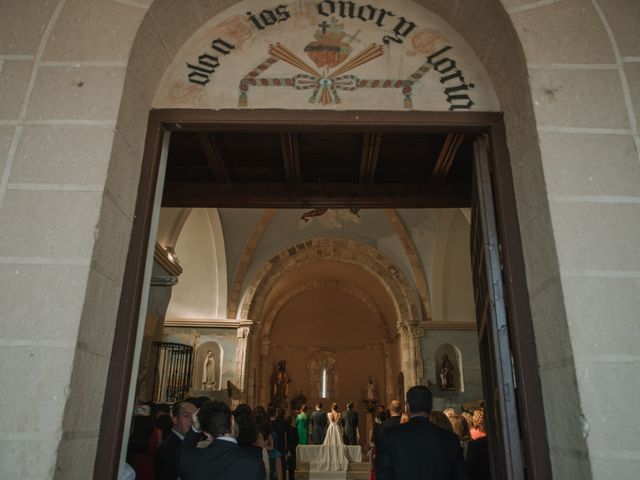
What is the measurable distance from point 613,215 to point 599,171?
0.78 ft

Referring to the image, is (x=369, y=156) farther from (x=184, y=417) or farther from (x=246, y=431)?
(x=184, y=417)

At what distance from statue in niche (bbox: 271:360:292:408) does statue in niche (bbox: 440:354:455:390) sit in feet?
17.8

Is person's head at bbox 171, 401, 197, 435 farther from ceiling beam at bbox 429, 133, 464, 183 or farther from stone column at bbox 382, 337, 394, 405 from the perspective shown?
stone column at bbox 382, 337, 394, 405

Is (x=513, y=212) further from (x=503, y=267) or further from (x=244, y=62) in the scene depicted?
(x=244, y=62)

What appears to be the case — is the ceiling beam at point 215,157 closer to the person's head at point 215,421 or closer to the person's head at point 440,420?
the person's head at point 215,421

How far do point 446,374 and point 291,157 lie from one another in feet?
29.6

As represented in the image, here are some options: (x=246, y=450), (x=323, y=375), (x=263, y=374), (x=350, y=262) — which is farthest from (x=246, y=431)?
(x=323, y=375)

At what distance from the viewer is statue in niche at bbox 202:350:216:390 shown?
1218 centimetres

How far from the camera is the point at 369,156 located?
4414mm

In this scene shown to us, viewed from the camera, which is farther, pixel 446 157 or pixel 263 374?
pixel 263 374

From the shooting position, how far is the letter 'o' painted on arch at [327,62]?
3.20 metres

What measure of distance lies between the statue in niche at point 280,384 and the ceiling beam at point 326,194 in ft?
37.8

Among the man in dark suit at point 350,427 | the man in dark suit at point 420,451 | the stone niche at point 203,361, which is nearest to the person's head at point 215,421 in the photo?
the man in dark suit at point 420,451

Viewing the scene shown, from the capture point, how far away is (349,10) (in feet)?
11.2
